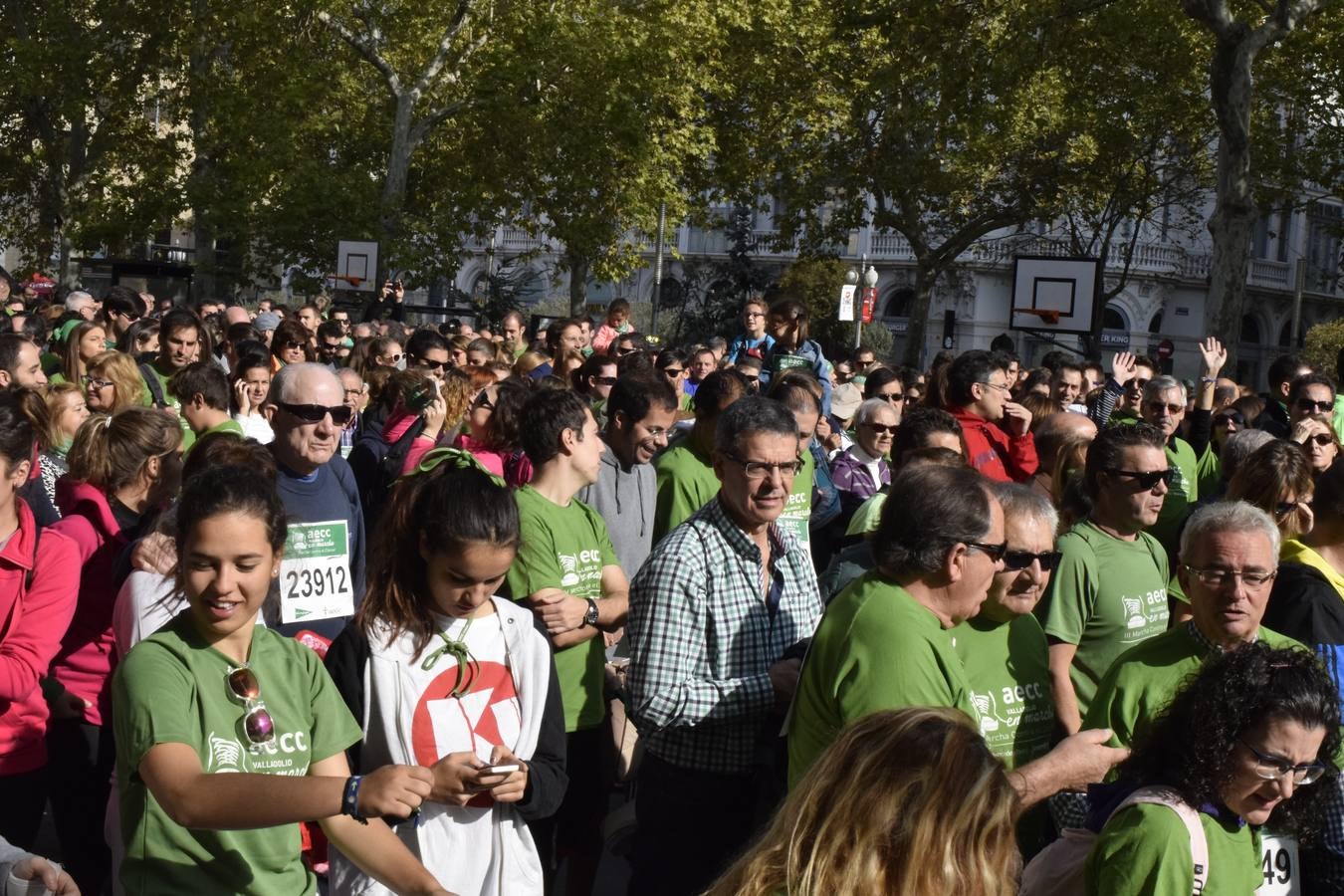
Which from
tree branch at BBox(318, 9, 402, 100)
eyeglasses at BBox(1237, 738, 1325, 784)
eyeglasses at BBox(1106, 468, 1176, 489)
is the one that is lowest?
eyeglasses at BBox(1237, 738, 1325, 784)

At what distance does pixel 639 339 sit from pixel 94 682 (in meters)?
9.27

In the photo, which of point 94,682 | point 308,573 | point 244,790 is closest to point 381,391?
point 308,573

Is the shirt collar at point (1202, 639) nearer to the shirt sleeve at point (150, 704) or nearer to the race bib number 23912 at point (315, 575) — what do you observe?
the shirt sleeve at point (150, 704)

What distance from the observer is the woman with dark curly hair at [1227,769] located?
296cm

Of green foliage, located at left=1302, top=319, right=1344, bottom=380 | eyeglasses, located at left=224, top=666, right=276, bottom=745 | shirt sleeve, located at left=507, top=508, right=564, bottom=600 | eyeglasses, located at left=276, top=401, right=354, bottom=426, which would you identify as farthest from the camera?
green foliage, located at left=1302, top=319, right=1344, bottom=380

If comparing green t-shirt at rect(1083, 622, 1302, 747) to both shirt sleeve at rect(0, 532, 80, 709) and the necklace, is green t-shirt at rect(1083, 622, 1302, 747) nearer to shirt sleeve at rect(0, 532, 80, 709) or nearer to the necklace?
the necklace

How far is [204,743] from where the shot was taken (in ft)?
10.0

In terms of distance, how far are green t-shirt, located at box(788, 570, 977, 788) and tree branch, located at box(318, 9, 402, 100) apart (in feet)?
96.2

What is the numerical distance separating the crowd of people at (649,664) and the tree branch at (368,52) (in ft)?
84.7

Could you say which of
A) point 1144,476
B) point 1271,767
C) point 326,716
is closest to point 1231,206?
point 1144,476

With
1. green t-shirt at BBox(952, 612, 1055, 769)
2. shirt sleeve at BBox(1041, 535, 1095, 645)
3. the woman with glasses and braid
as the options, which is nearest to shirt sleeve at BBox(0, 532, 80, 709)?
the woman with glasses and braid

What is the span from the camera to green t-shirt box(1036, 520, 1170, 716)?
4688 mm

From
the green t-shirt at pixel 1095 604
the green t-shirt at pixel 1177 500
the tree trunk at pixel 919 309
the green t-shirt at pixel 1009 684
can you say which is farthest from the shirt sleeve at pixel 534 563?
the tree trunk at pixel 919 309

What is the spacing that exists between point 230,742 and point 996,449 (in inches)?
A: 210
